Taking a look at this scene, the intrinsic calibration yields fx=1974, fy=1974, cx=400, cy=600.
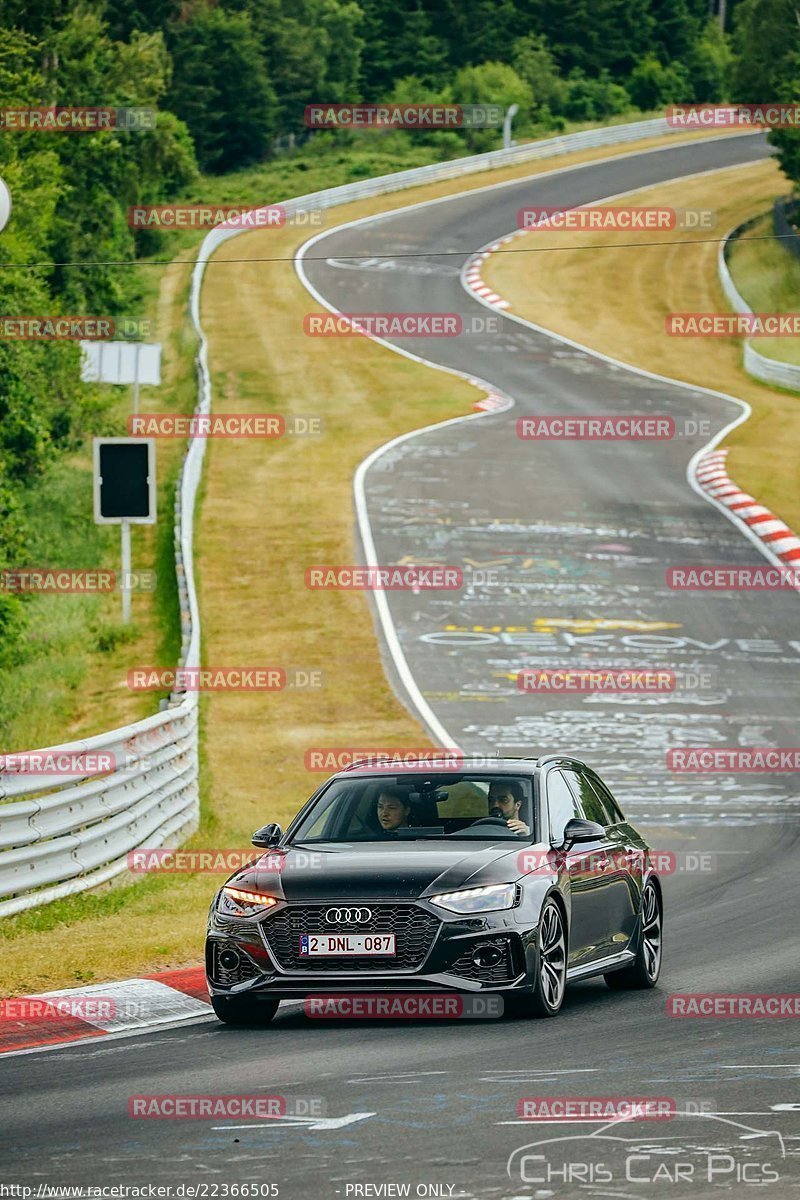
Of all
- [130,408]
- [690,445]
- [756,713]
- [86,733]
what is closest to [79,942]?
[86,733]

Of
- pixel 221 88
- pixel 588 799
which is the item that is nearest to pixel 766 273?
pixel 221 88

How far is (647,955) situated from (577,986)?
0.78 meters

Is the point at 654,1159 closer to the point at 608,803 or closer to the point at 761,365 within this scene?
the point at 608,803

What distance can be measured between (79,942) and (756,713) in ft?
46.5

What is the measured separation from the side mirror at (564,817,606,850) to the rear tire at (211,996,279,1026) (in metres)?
1.85

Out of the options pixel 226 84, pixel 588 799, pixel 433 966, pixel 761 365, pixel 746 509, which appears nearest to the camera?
pixel 433 966

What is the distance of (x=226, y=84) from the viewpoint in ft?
337

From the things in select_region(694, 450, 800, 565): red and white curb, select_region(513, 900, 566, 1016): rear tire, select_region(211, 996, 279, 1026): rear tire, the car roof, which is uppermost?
the car roof

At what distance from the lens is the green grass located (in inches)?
2520

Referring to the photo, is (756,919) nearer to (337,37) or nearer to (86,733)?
(86,733)

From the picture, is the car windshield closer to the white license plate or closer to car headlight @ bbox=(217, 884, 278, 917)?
car headlight @ bbox=(217, 884, 278, 917)

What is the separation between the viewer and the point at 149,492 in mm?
26312

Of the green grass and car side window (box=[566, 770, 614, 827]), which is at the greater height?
car side window (box=[566, 770, 614, 827])

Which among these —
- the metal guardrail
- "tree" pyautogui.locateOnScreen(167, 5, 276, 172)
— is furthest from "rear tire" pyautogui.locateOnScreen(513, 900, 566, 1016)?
"tree" pyautogui.locateOnScreen(167, 5, 276, 172)
